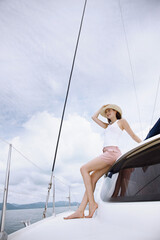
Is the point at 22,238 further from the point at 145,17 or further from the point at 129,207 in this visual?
the point at 145,17

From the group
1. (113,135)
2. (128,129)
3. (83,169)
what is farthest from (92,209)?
(128,129)

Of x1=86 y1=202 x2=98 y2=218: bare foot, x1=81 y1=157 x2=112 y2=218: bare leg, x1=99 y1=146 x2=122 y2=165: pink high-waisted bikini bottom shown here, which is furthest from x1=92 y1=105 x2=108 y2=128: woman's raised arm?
x1=86 y1=202 x2=98 y2=218: bare foot

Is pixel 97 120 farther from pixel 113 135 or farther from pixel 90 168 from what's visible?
pixel 90 168

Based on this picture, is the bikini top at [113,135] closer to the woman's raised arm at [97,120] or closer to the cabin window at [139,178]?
the woman's raised arm at [97,120]

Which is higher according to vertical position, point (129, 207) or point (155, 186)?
point (155, 186)

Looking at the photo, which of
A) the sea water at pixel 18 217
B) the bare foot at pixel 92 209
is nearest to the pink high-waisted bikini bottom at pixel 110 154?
the bare foot at pixel 92 209

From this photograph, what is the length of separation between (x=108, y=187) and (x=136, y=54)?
7096mm

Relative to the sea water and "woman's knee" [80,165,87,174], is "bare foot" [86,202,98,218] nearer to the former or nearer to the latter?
"woman's knee" [80,165,87,174]

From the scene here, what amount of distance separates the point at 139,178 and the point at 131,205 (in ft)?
0.57

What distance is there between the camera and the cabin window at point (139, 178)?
1144 mm

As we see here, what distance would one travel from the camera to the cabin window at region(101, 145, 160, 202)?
45.0 inches

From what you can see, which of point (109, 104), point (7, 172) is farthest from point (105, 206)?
point (109, 104)

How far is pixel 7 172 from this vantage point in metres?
1.89

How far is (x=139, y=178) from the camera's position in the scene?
1.25 m
